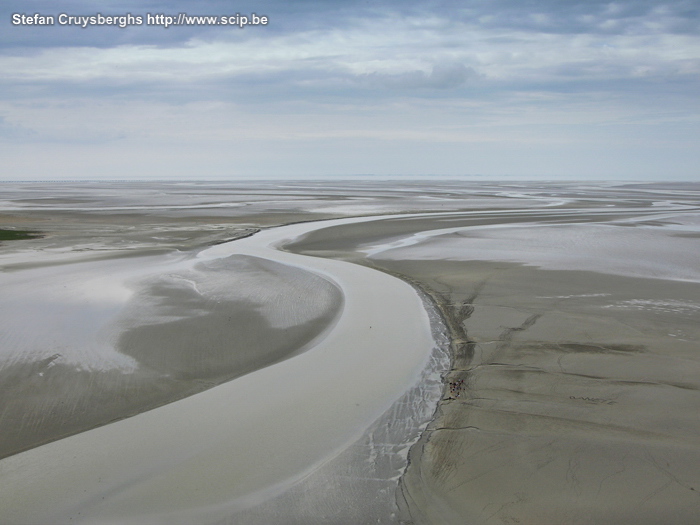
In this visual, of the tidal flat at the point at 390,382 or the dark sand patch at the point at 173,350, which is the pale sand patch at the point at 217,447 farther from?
the dark sand patch at the point at 173,350

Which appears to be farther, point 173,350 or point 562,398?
point 173,350

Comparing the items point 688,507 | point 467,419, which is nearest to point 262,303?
point 467,419

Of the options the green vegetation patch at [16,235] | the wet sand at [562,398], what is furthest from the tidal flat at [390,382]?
the green vegetation patch at [16,235]

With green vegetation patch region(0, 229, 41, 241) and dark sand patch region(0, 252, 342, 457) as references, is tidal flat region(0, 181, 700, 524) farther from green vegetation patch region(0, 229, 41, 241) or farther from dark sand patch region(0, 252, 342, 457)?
green vegetation patch region(0, 229, 41, 241)

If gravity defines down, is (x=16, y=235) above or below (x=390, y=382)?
above

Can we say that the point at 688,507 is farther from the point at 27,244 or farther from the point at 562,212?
the point at 562,212

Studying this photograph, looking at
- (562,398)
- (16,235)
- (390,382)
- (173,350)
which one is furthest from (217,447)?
(16,235)

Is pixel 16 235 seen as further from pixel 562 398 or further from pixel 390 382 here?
pixel 562 398
